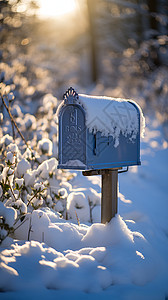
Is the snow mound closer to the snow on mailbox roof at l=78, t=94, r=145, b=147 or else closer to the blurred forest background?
the snow on mailbox roof at l=78, t=94, r=145, b=147

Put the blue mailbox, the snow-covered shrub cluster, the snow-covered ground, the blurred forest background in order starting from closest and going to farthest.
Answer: the snow-covered ground < the blue mailbox < the snow-covered shrub cluster < the blurred forest background

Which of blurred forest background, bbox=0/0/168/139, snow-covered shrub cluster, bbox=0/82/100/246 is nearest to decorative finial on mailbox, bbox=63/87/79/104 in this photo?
snow-covered shrub cluster, bbox=0/82/100/246

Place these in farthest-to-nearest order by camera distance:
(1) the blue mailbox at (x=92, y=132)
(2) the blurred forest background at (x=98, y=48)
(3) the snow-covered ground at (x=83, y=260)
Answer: (2) the blurred forest background at (x=98, y=48)
(1) the blue mailbox at (x=92, y=132)
(3) the snow-covered ground at (x=83, y=260)

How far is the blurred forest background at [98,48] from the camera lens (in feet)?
Result: 27.8

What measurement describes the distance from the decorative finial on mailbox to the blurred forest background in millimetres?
4157

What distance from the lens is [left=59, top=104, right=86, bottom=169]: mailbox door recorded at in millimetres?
2619

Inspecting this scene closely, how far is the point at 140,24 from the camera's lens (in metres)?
10.1

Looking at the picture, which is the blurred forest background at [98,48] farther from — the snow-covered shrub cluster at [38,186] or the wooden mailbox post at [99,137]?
the wooden mailbox post at [99,137]

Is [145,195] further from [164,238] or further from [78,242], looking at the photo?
[78,242]

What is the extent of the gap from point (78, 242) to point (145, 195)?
249 cm

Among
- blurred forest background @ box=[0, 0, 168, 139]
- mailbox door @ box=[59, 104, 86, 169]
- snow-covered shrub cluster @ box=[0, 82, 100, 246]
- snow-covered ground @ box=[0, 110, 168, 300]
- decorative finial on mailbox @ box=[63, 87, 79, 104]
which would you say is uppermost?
blurred forest background @ box=[0, 0, 168, 139]

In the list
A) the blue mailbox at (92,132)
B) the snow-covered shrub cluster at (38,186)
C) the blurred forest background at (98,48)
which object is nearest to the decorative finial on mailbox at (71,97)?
the blue mailbox at (92,132)

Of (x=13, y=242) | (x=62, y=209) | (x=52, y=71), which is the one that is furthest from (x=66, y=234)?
(x=52, y=71)

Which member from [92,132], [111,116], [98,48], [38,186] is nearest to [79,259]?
[38,186]
